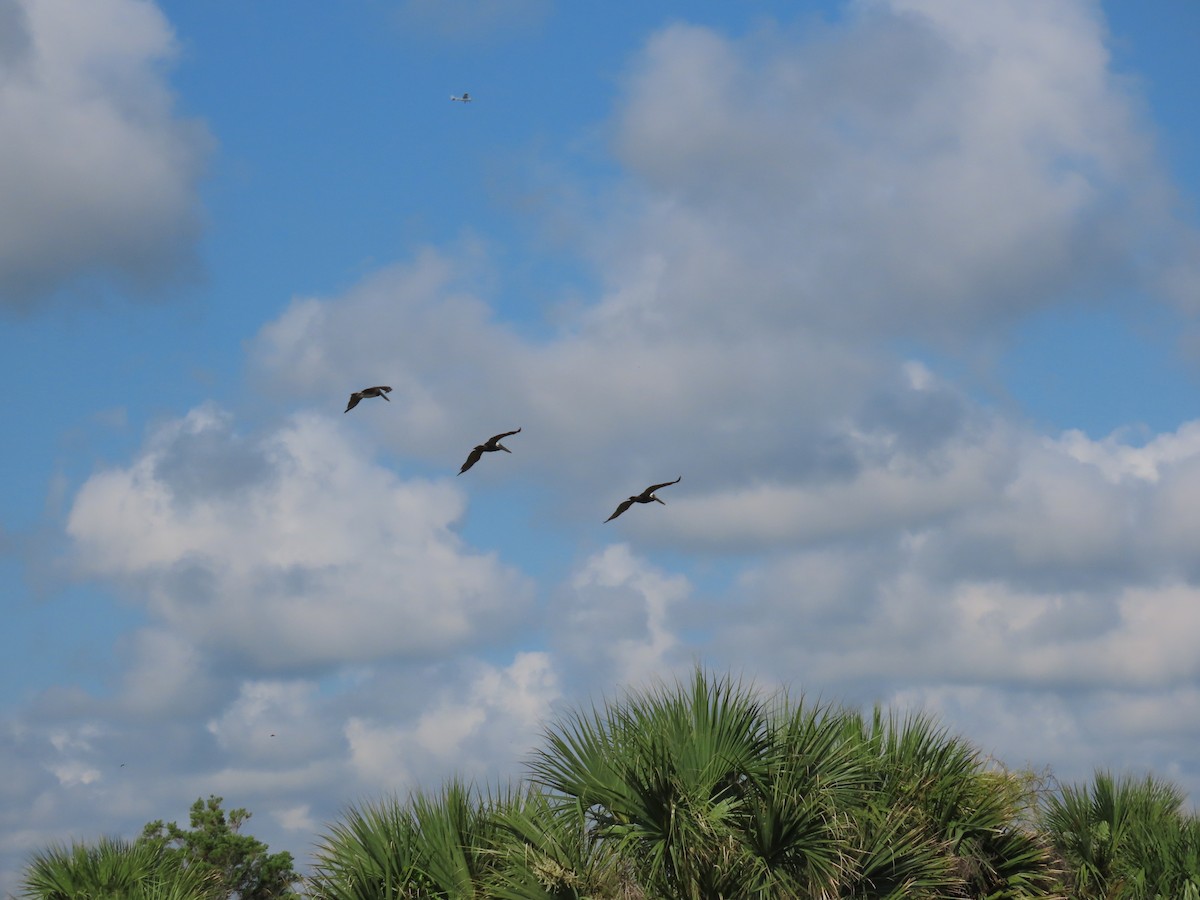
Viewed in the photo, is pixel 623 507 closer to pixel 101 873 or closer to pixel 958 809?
pixel 958 809

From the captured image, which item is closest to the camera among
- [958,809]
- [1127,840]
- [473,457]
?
[473,457]

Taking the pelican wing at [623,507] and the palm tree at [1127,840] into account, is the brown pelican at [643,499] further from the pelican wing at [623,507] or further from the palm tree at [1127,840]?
the palm tree at [1127,840]

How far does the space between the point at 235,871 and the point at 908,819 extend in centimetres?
2477

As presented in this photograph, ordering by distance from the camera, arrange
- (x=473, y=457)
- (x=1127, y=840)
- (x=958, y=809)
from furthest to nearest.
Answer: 1. (x=1127, y=840)
2. (x=958, y=809)
3. (x=473, y=457)

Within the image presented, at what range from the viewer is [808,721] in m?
14.7

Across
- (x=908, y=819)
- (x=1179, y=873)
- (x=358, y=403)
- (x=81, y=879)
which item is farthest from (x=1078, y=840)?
(x=81, y=879)

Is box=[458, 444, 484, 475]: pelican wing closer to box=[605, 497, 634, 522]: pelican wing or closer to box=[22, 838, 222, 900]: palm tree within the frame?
box=[605, 497, 634, 522]: pelican wing

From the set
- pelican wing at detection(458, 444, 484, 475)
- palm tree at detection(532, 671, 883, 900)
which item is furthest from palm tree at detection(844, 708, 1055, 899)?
pelican wing at detection(458, 444, 484, 475)

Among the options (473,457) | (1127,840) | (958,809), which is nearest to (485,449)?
(473,457)

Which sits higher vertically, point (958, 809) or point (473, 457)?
point (473, 457)

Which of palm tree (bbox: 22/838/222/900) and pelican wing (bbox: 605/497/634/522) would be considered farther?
palm tree (bbox: 22/838/222/900)

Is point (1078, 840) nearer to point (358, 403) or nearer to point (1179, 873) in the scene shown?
point (1179, 873)

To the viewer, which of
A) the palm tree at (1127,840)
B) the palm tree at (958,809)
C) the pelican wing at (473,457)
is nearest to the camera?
the pelican wing at (473,457)

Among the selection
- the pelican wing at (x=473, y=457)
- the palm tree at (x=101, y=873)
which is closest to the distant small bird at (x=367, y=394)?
the pelican wing at (x=473, y=457)
